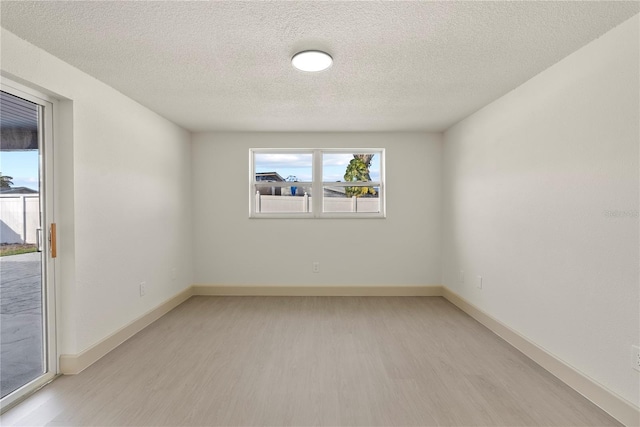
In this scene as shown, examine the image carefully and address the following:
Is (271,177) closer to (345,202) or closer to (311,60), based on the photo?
(345,202)

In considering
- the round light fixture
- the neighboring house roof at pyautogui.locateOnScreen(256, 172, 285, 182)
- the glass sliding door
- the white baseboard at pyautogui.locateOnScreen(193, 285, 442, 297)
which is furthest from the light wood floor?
the round light fixture

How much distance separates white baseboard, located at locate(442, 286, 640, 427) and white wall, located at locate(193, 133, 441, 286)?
1354 millimetres

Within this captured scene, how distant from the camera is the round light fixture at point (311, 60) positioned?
2.05 m

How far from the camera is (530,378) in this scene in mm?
2221

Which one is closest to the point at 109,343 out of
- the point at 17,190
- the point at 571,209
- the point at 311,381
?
the point at 17,190

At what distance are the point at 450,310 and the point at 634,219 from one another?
2.29 m

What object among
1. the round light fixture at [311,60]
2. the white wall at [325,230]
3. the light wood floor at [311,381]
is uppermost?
the round light fixture at [311,60]

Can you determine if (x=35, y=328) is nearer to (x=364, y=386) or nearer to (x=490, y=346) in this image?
(x=364, y=386)

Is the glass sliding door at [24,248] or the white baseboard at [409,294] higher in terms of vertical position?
the glass sliding door at [24,248]

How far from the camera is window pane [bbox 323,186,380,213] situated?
4.49m

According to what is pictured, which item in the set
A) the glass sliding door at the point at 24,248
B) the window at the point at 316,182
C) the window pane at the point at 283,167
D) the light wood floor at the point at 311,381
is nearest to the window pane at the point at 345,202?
the window at the point at 316,182

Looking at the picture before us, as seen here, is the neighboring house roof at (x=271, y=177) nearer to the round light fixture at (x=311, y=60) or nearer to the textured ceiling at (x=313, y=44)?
the textured ceiling at (x=313, y=44)

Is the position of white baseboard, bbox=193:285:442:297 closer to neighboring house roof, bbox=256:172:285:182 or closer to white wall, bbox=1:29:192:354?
white wall, bbox=1:29:192:354

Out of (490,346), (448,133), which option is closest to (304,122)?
(448,133)
